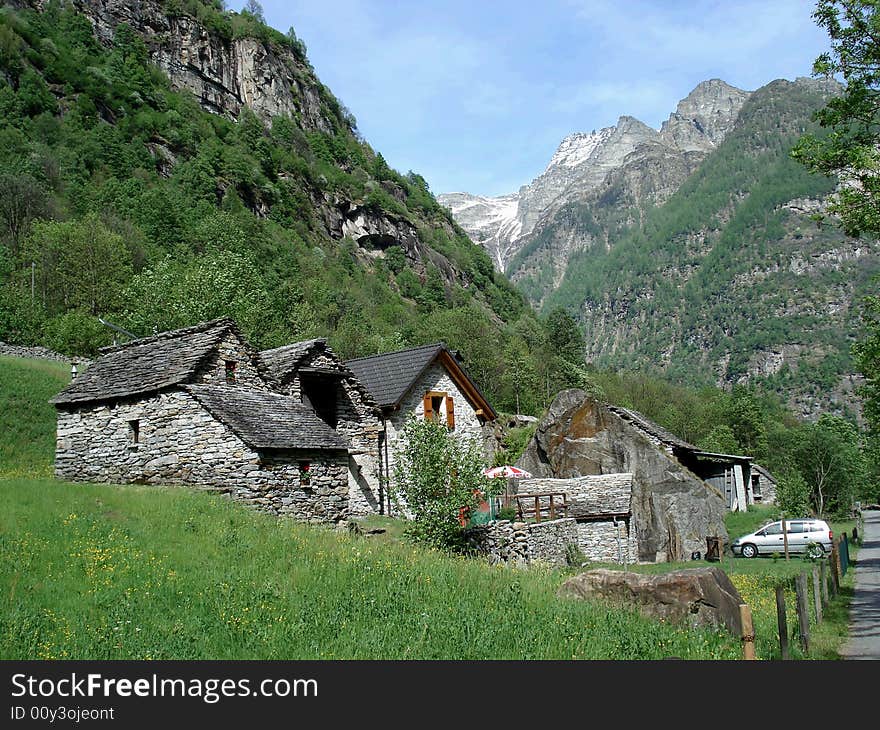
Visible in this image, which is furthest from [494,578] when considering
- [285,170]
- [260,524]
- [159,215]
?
[285,170]

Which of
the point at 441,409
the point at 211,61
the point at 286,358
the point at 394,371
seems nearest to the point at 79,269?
the point at 394,371

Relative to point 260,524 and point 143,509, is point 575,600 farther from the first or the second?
point 143,509

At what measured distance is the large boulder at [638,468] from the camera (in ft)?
99.4

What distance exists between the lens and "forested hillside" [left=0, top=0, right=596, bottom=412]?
187 feet

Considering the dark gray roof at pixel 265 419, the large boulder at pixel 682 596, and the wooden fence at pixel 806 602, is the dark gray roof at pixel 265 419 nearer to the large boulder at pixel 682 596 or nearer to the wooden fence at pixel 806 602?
the large boulder at pixel 682 596

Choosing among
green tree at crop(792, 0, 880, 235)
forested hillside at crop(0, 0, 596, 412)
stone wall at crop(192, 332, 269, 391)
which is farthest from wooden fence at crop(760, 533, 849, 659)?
forested hillside at crop(0, 0, 596, 412)

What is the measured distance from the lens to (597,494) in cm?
2906

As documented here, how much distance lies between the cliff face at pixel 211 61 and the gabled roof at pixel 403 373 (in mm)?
103763

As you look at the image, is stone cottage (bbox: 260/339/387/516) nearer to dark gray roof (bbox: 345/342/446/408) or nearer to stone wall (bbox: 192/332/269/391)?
dark gray roof (bbox: 345/342/446/408)

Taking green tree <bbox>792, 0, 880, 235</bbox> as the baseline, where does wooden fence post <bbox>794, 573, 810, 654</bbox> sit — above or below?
below

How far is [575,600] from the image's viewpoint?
509 inches

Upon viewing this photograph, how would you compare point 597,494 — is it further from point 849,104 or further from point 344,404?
point 849,104

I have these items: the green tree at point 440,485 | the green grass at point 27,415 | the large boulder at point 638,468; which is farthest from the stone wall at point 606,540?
the green grass at point 27,415

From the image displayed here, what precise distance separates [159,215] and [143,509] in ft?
241
